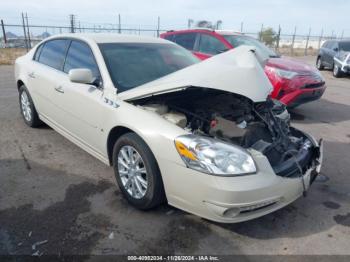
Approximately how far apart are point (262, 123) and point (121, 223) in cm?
172

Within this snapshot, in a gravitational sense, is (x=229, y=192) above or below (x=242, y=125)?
below

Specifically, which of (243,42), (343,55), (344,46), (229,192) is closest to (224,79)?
(229,192)

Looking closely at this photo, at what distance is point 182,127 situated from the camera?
110 inches

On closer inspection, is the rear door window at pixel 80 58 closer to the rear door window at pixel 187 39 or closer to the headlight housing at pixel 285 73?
the headlight housing at pixel 285 73

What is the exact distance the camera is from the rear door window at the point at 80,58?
11.6 ft

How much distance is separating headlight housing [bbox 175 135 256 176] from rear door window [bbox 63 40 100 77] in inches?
59.3

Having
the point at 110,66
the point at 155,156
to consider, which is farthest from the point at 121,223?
the point at 110,66

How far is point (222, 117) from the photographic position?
3121 mm

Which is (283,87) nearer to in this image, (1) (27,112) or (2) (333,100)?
(2) (333,100)

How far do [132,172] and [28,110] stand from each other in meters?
2.91

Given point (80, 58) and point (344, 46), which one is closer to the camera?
point (80, 58)

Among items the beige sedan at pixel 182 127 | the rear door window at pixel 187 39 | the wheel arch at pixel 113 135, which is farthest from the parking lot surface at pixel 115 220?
the rear door window at pixel 187 39

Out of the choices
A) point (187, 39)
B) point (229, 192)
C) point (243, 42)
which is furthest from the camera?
point (187, 39)

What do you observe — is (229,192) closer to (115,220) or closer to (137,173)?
(137,173)
